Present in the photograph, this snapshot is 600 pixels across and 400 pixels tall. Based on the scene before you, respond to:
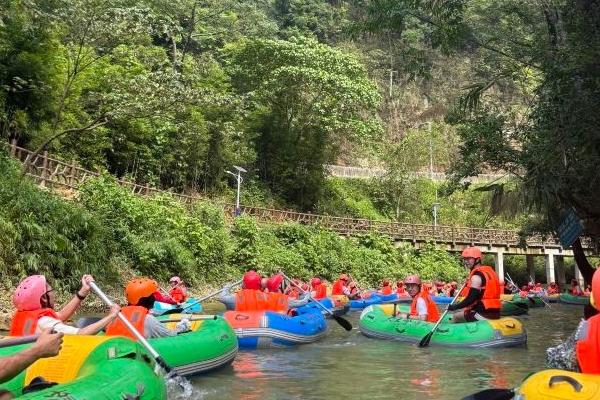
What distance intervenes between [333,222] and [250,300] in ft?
80.1

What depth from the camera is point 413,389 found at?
771 centimetres

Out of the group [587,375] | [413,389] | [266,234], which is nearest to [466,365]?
[413,389]

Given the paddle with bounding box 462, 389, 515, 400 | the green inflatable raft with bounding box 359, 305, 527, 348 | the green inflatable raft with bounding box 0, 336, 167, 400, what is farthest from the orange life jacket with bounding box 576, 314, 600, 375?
the green inflatable raft with bounding box 359, 305, 527, 348

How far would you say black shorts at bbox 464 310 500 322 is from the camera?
1102 cm

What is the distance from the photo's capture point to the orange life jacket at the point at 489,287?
34.1ft

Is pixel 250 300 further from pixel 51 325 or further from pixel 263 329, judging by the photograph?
pixel 51 325

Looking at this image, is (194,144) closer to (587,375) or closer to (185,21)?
(185,21)

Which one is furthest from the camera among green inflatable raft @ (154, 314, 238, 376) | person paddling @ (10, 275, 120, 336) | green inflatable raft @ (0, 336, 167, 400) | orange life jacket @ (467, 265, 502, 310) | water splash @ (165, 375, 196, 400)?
orange life jacket @ (467, 265, 502, 310)

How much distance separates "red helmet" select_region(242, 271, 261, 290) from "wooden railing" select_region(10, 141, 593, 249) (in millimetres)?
11013

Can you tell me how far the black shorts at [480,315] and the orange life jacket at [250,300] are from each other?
3.46 meters

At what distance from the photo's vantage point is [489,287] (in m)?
10.6

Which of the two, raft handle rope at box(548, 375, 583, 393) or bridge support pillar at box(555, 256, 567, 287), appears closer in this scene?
raft handle rope at box(548, 375, 583, 393)

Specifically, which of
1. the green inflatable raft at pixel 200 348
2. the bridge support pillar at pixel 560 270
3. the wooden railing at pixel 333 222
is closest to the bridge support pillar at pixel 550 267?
the wooden railing at pixel 333 222

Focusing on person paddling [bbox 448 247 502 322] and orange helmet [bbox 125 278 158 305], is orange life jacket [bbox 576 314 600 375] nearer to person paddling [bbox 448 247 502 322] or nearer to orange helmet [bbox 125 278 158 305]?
orange helmet [bbox 125 278 158 305]
